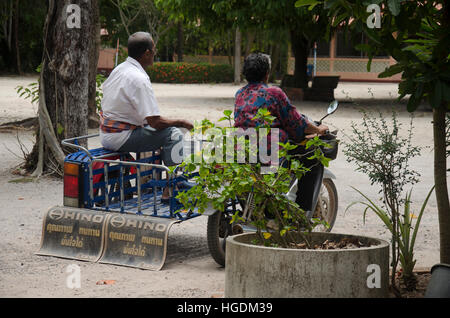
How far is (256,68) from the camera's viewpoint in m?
5.76

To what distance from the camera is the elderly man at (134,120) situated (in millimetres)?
6062

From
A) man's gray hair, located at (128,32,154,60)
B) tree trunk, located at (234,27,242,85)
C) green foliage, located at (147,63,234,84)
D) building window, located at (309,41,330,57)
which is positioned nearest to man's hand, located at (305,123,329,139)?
man's gray hair, located at (128,32,154,60)

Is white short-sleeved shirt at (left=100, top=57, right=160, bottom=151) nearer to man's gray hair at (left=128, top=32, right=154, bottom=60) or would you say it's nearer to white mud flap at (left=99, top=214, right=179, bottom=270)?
man's gray hair at (left=128, top=32, right=154, bottom=60)

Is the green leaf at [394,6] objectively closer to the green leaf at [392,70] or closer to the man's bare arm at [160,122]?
the green leaf at [392,70]

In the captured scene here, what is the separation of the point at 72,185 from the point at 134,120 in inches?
28.6

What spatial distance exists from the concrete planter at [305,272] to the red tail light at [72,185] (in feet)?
7.30

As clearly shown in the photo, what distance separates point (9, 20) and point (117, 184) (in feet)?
141

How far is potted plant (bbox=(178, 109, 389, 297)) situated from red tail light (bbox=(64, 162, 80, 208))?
1695 mm

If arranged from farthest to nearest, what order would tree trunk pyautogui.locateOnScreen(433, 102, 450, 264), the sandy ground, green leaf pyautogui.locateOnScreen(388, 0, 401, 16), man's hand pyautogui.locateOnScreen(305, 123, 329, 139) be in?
man's hand pyautogui.locateOnScreen(305, 123, 329, 139) < the sandy ground < tree trunk pyautogui.locateOnScreen(433, 102, 450, 264) < green leaf pyautogui.locateOnScreen(388, 0, 401, 16)

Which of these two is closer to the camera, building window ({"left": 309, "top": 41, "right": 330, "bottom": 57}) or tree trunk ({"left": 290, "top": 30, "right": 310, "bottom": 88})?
tree trunk ({"left": 290, "top": 30, "right": 310, "bottom": 88})

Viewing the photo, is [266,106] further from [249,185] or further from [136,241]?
[249,185]

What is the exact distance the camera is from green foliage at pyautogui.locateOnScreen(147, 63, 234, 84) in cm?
4331

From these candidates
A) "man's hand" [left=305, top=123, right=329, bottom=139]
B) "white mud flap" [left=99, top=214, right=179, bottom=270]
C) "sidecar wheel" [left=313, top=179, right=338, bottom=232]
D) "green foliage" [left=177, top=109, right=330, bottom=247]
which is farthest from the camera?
"sidecar wheel" [left=313, top=179, right=338, bottom=232]

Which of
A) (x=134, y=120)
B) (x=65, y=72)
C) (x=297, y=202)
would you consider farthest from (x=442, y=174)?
(x=65, y=72)
